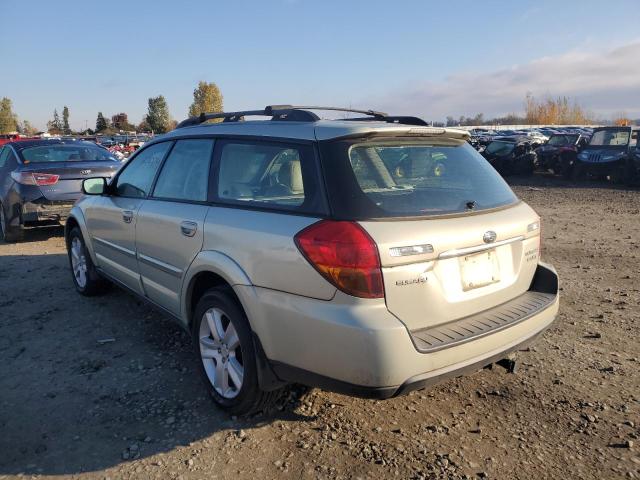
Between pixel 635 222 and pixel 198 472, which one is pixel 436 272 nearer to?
pixel 198 472

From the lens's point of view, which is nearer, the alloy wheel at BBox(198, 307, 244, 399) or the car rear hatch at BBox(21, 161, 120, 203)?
the alloy wheel at BBox(198, 307, 244, 399)

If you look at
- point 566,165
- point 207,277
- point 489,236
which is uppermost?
point 489,236

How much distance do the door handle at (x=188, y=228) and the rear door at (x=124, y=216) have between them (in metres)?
0.83

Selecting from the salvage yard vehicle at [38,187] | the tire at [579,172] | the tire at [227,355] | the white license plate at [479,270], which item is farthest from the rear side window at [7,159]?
the tire at [579,172]

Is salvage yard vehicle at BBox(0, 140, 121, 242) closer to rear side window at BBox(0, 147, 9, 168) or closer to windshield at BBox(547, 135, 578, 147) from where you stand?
rear side window at BBox(0, 147, 9, 168)

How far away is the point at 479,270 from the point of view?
273 cm

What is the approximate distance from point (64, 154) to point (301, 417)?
7.35 m

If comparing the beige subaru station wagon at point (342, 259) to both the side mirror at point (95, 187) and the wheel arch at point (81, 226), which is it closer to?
the side mirror at point (95, 187)

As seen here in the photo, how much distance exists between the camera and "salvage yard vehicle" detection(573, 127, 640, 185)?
16.1 m

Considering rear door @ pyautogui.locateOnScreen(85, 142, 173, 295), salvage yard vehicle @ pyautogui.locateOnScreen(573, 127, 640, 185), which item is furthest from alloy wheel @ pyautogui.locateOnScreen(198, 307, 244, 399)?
salvage yard vehicle @ pyautogui.locateOnScreen(573, 127, 640, 185)

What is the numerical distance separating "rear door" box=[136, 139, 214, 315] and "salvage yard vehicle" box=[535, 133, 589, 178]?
17986 mm

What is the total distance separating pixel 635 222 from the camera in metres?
9.91

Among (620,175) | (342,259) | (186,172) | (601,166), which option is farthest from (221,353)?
(601,166)

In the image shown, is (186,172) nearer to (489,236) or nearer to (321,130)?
(321,130)
